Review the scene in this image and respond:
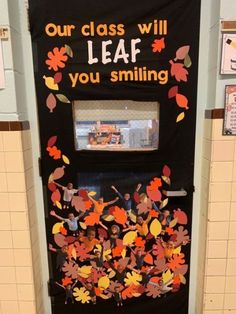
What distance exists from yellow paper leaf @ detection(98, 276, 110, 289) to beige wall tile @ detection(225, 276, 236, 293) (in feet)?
2.58

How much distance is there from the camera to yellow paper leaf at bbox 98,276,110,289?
1.94 metres

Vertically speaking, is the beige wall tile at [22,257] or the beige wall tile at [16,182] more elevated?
the beige wall tile at [16,182]

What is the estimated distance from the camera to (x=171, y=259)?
193 cm

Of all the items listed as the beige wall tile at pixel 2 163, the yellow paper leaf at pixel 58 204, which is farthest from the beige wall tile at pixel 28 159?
the yellow paper leaf at pixel 58 204

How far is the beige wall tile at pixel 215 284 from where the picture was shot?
185 centimetres

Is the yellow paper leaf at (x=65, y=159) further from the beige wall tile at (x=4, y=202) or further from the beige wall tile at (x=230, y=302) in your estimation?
the beige wall tile at (x=230, y=302)

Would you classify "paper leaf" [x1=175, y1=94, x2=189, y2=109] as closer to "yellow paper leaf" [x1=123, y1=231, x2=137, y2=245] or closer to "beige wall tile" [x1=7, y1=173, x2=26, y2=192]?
"yellow paper leaf" [x1=123, y1=231, x2=137, y2=245]

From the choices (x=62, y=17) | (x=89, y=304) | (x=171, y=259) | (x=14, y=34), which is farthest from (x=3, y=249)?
(x=62, y=17)

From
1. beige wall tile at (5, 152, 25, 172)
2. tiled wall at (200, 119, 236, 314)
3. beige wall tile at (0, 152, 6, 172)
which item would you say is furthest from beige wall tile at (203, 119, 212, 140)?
beige wall tile at (0, 152, 6, 172)

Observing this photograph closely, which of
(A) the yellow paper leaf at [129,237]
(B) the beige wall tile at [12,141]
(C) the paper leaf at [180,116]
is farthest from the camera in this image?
(A) the yellow paper leaf at [129,237]

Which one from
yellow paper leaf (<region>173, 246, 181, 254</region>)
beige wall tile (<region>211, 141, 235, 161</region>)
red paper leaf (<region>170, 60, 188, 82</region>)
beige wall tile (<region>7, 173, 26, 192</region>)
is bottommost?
yellow paper leaf (<region>173, 246, 181, 254</region>)

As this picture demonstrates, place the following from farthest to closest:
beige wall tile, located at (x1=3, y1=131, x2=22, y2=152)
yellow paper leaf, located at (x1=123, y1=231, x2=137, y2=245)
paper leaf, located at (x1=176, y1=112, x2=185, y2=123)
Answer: yellow paper leaf, located at (x1=123, y1=231, x2=137, y2=245) < paper leaf, located at (x1=176, y1=112, x2=185, y2=123) < beige wall tile, located at (x1=3, y1=131, x2=22, y2=152)

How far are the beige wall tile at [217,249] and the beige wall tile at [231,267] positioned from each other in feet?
0.19

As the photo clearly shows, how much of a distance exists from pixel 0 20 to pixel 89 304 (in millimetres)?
1888
